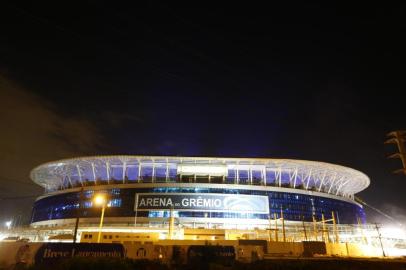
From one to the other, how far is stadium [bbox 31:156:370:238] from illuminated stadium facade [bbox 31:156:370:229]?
0.25 metres

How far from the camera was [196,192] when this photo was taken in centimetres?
7481

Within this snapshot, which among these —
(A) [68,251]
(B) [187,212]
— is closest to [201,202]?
(B) [187,212]

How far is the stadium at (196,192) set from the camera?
72875mm

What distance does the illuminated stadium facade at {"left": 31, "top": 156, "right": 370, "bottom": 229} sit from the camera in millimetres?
72938

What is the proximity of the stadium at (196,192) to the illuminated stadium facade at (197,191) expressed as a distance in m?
0.25

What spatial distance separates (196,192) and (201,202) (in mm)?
3030

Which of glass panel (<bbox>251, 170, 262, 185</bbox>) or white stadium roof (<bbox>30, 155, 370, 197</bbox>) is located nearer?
white stadium roof (<bbox>30, 155, 370, 197</bbox>)

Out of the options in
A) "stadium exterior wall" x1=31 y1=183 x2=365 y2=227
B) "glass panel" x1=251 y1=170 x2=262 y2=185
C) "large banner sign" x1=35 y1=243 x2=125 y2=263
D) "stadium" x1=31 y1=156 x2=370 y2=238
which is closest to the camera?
"large banner sign" x1=35 y1=243 x2=125 y2=263

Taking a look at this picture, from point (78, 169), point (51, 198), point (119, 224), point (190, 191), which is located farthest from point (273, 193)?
point (51, 198)

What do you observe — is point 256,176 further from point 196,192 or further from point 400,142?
point 400,142

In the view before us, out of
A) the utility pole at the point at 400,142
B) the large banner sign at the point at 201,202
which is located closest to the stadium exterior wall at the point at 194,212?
the large banner sign at the point at 201,202

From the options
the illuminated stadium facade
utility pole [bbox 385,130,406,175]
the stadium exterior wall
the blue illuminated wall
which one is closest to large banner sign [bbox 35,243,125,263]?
utility pole [bbox 385,130,406,175]

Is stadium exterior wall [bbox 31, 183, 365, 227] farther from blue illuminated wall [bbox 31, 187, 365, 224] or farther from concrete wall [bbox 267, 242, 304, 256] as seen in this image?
concrete wall [bbox 267, 242, 304, 256]

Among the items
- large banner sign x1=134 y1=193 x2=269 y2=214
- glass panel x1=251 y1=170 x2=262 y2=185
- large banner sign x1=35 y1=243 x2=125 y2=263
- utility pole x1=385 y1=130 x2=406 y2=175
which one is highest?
glass panel x1=251 y1=170 x2=262 y2=185
